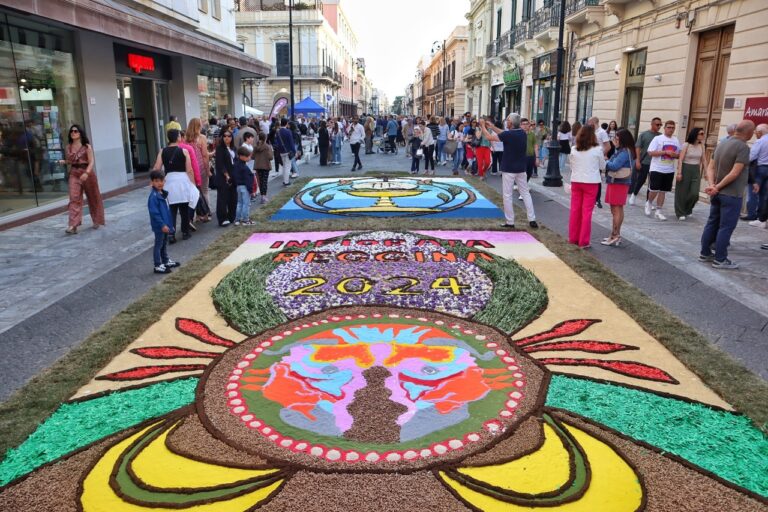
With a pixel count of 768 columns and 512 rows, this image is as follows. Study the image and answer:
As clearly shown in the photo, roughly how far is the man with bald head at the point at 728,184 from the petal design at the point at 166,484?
648cm

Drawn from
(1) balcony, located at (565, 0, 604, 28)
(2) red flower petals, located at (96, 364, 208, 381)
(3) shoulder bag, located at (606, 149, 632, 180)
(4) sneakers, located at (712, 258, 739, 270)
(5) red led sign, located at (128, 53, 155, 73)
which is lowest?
(2) red flower petals, located at (96, 364, 208, 381)

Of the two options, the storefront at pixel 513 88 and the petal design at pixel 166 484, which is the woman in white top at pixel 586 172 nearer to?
the petal design at pixel 166 484

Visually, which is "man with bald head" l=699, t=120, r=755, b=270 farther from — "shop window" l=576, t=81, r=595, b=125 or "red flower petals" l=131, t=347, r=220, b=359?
"shop window" l=576, t=81, r=595, b=125

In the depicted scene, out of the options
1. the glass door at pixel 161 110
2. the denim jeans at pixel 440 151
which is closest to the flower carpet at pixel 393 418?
the glass door at pixel 161 110

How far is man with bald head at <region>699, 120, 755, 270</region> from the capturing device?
688 centimetres

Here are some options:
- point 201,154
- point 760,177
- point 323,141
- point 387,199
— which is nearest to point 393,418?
point 201,154

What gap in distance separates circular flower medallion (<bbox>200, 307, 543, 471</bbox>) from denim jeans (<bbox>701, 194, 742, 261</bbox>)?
13.2 ft

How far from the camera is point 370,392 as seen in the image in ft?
13.0

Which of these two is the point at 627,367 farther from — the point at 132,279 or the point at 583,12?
the point at 583,12

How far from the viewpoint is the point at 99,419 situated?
3.66m

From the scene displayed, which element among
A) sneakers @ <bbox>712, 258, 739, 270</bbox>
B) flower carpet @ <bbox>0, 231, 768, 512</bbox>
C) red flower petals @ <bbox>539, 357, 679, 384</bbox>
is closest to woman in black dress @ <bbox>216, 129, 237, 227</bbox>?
flower carpet @ <bbox>0, 231, 768, 512</bbox>

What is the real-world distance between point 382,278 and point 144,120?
45.4 feet

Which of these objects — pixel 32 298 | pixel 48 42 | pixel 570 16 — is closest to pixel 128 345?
pixel 32 298

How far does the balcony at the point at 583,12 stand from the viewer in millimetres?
18312
